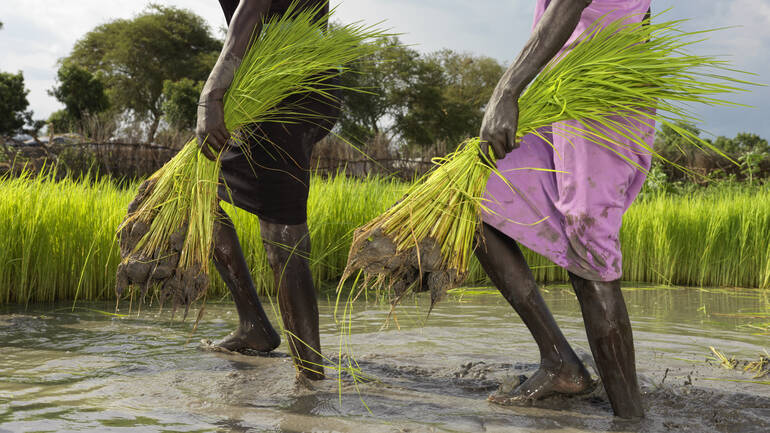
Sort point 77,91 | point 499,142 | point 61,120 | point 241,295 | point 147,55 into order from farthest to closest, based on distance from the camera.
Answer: point 147,55 → point 61,120 → point 77,91 → point 241,295 → point 499,142

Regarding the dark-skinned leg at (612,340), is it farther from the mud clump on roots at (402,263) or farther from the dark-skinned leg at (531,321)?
the mud clump on roots at (402,263)

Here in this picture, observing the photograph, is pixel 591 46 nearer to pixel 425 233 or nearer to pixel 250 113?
pixel 425 233

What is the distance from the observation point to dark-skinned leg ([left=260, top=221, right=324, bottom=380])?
7.96ft

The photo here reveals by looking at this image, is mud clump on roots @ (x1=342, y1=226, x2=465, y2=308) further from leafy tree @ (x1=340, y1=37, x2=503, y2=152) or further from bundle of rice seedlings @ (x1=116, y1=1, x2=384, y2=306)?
leafy tree @ (x1=340, y1=37, x2=503, y2=152)

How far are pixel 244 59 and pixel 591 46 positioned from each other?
1125 millimetres

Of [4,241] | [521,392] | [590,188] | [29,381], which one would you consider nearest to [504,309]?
[521,392]

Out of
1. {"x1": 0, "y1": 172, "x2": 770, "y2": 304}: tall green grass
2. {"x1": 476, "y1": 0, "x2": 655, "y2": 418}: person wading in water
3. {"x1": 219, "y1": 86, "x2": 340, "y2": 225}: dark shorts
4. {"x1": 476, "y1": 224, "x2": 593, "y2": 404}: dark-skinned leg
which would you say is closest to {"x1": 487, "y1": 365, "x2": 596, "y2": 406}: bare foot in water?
{"x1": 476, "y1": 224, "x2": 593, "y2": 404}: dark-skinned leg

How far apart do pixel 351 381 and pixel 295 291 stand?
1.30ft

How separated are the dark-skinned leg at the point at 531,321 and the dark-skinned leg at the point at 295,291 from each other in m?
0.68

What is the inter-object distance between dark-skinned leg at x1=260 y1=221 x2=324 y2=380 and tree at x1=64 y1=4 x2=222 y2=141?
35.3 m

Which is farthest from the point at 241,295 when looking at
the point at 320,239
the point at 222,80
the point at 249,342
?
the point at 320,239

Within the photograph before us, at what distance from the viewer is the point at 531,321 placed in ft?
7.13

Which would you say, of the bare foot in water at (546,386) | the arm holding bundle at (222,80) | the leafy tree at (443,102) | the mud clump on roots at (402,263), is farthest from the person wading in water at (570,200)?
the leafy tree at (443,102)

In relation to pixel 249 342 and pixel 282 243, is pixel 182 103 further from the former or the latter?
pixel 282 243
